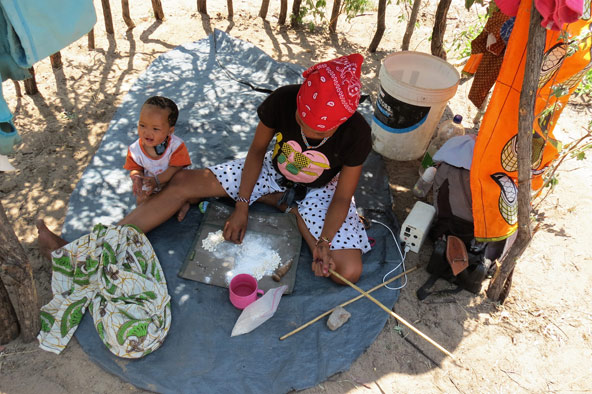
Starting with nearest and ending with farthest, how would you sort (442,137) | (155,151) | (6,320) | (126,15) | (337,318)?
1. (6,320)
2. (337,318)
3. (155,151)
4. (442,137)
5. (126,15)

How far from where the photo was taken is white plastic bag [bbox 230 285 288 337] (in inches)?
90.2

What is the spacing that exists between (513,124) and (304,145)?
113 centimetres

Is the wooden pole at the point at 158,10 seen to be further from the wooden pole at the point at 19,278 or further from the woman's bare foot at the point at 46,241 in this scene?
the wooden pole at the point at 19,278

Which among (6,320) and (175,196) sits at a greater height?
(175,196)

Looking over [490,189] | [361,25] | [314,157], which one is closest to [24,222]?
[314,157]

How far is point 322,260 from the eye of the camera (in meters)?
2.45

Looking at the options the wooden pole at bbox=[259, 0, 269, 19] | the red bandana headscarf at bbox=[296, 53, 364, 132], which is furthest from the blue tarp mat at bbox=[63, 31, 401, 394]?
the wooden pole at bbox=[259, 0, 269, 19]

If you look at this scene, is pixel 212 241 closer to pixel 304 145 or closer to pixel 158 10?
pixel 304 145

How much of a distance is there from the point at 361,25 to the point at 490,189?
13.2ft

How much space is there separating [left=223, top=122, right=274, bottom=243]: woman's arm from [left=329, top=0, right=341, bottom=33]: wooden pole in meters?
3.15

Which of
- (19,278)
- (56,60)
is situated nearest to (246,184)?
(19,278)

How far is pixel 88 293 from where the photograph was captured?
2.29 metres

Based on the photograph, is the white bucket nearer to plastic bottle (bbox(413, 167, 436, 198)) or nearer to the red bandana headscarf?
plastic bottle (bbox(413, 167, 436, 198))

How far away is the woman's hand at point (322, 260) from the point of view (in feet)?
7.98
